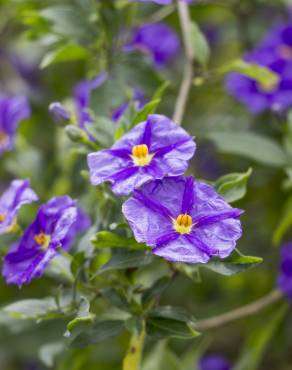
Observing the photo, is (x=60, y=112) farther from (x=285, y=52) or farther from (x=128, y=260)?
(x=285, y=52)

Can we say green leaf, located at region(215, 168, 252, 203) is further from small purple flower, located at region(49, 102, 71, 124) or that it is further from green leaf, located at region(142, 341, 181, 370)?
green leaf, located at region(142, 341, 181, 370)

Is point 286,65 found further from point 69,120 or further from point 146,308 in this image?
point 146,308

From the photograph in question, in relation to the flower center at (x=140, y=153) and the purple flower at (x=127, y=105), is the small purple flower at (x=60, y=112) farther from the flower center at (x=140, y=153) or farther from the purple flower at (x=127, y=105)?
the flower center at (x=140, y=153)

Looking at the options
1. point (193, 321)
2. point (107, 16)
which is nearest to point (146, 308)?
point (193, 321)

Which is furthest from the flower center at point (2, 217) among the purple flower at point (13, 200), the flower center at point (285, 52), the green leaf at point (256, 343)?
the flower center at point (285, 52)

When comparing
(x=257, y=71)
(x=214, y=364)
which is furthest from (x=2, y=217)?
(x=214, y=364)

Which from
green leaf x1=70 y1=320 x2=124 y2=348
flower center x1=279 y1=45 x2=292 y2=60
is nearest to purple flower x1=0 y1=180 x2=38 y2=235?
green leaf x1=70 y1=320 x2=124 y2=348
